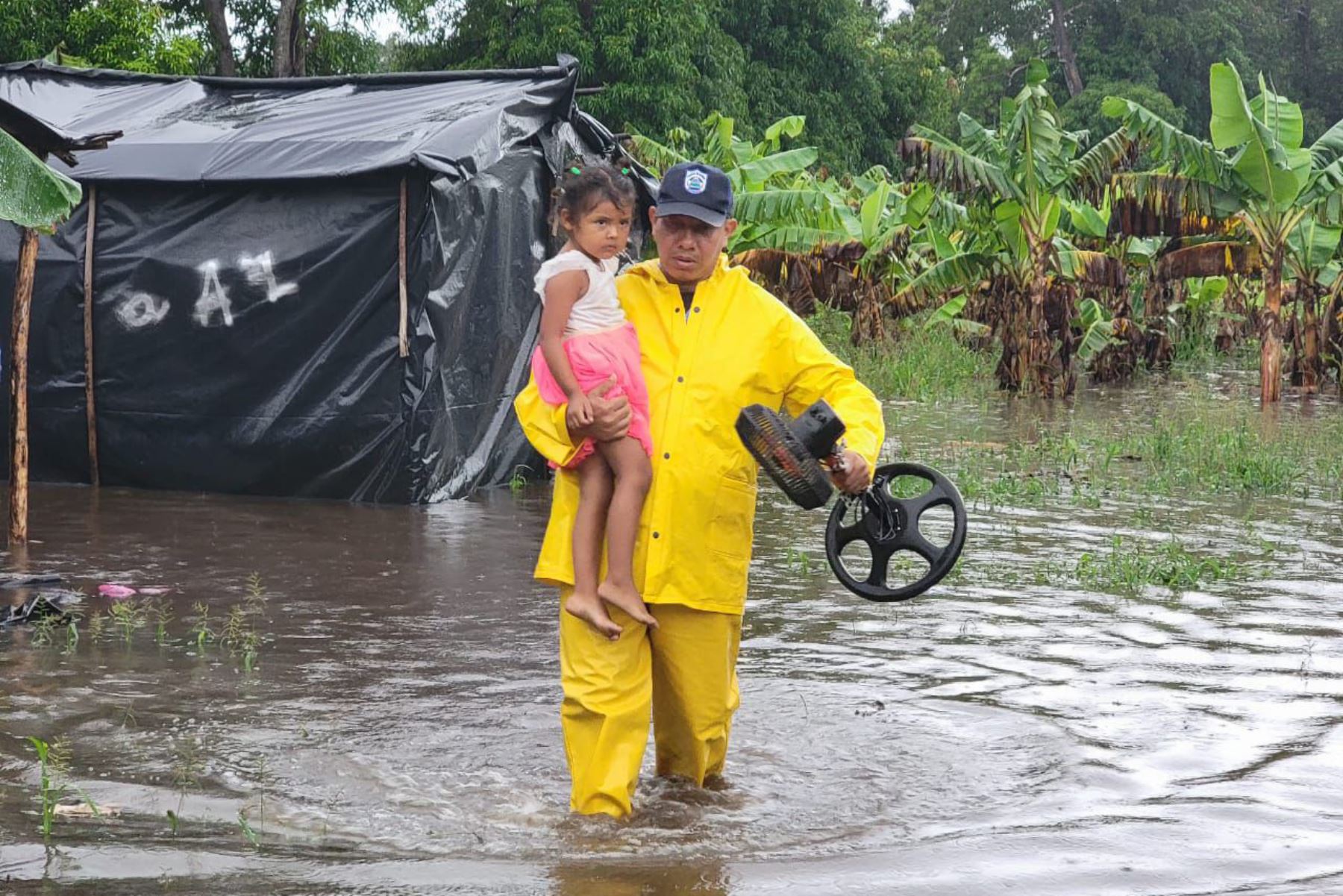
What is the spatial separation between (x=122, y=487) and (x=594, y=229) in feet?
24.4

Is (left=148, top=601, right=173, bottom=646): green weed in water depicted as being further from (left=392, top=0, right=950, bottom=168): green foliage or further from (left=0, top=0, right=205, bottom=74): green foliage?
(left=392, top=0, right=950, bottom=168): green foliage

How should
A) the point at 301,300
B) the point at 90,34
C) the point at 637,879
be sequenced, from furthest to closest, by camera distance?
the point at 90,34
the point at 301,300
the point at 637,879

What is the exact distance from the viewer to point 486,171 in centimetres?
1102

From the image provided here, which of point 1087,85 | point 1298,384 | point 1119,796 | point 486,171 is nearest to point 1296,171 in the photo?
point 1298,384

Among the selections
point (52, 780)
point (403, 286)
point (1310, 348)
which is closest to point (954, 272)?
point (1310, 348)

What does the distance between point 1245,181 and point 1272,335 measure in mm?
1677

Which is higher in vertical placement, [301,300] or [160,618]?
[301,300]

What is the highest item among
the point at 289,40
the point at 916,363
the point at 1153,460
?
the point at 289,40

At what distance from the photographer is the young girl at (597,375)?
14.8ft

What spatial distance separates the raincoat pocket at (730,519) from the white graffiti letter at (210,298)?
6973mm

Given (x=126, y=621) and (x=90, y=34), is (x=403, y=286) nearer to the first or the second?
(x=126, y=621)

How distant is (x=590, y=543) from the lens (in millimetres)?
4543

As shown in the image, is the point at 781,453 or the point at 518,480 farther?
the point at 518,480

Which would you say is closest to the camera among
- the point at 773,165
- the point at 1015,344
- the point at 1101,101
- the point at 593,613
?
the point at 593,613
